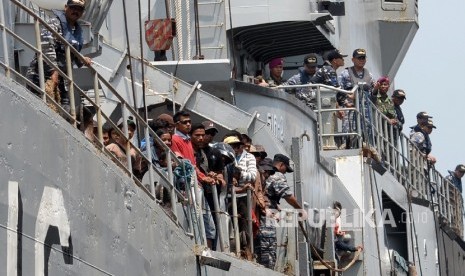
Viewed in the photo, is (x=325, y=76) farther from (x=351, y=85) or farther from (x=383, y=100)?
(x=383, y=100)

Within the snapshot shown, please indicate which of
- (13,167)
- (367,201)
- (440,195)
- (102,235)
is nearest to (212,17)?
(367,201)

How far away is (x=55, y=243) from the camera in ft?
Answer: 37.0

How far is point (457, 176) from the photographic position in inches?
1286

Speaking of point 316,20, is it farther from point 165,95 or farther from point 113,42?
point 165,95

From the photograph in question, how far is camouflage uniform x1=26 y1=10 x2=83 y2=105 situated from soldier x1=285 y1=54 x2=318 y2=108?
9.40 meters

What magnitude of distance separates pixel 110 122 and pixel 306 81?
11.0 metres

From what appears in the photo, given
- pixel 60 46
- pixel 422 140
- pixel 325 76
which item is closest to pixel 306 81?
pixel 325 76

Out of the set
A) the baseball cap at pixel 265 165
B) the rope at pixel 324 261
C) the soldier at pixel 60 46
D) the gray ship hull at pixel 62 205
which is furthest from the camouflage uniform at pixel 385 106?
the gray ship hull at pixel 62 205

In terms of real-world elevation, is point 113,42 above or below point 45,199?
above

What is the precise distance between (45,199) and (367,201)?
44.7ft

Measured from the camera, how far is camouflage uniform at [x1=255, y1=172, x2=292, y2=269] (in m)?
17.7

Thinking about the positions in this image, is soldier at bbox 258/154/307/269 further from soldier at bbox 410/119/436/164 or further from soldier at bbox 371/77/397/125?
soldier at bbox 410/119/436/164

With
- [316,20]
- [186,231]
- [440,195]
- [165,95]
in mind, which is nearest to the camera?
[186,231]

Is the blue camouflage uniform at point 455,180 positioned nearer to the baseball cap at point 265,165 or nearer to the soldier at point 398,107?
the soldier at point 398,107
